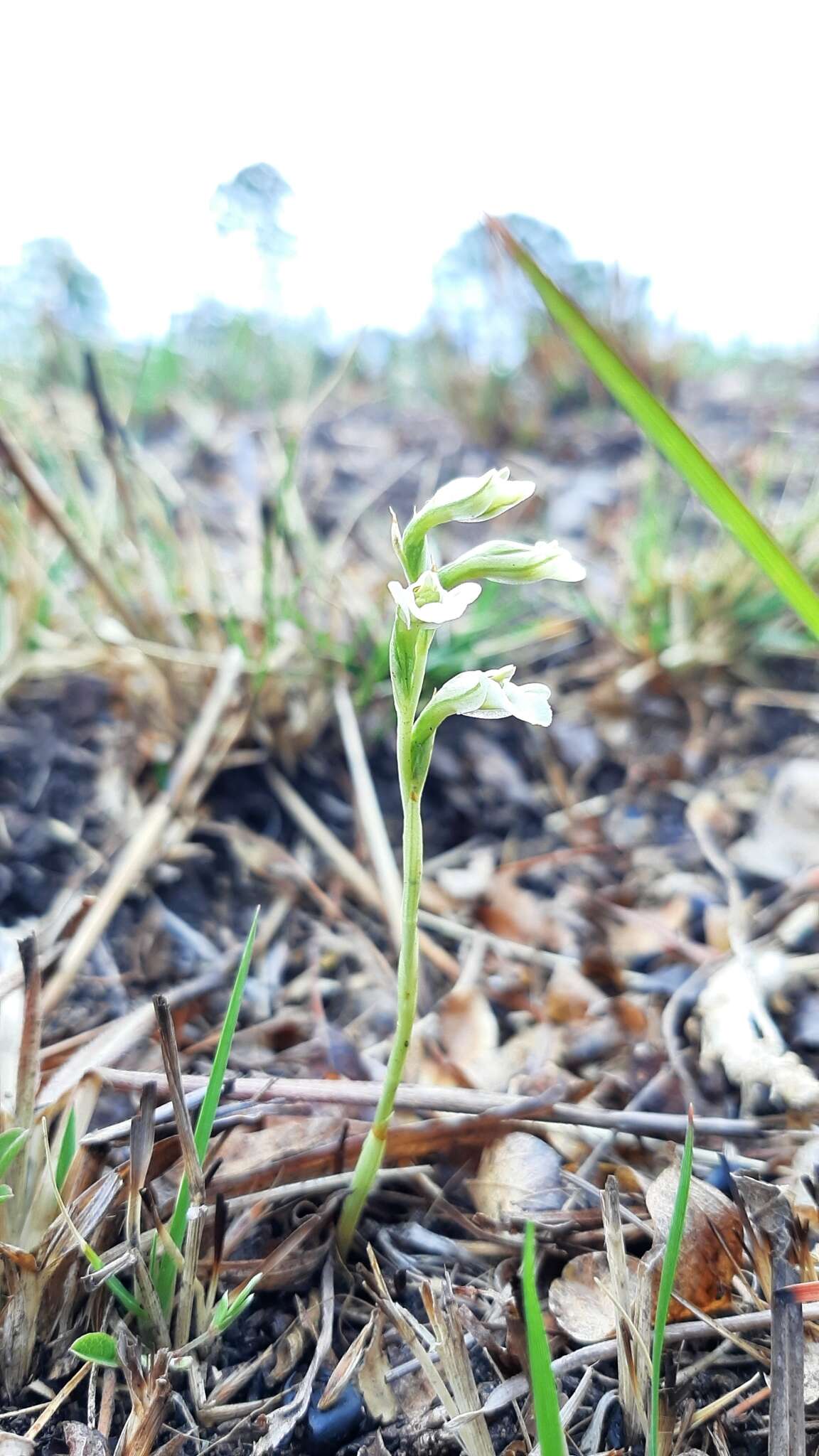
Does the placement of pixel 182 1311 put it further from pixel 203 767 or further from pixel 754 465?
pixel 754 465

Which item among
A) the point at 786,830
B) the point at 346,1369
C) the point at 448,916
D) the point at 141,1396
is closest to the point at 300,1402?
the point at 346,1369

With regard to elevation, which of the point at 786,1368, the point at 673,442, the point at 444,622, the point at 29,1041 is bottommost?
the point at 786,1368

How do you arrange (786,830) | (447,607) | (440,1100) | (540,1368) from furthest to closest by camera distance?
(786,830) < (440,1100) < (447,607) < (540,1368)

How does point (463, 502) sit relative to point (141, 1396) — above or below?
above

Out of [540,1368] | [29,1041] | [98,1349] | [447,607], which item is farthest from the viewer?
[29,1041]

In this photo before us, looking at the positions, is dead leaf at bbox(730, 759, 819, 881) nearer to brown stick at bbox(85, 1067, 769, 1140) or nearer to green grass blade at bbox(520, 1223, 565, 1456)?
brown stick at bbox(85, 1067, 769, 1140)

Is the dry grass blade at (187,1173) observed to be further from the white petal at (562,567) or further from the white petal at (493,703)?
the white petal at (562,567)

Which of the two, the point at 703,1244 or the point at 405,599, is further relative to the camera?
the point at 703,1244

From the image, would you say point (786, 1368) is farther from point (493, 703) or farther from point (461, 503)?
point (461, 503)
